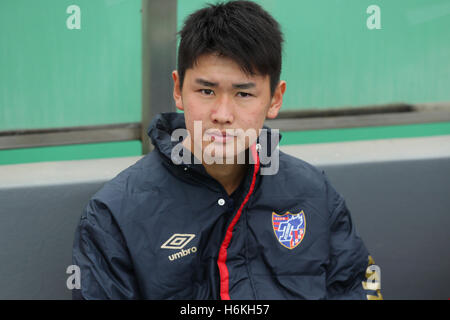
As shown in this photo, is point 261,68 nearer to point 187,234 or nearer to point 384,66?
point 187,234

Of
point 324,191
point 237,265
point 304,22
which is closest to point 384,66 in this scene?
point 304,22

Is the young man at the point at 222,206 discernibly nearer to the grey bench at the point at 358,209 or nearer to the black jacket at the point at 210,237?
the black jacket at the point at 210,237

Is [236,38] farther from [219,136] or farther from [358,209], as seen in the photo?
[358,209]

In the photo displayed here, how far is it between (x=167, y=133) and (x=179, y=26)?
20.2 inches

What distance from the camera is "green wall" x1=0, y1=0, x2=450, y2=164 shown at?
1.93 m

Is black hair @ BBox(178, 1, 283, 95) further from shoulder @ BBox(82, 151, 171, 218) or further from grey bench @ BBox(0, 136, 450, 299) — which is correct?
grey bench @ BBox(0, 136, 450, 299)

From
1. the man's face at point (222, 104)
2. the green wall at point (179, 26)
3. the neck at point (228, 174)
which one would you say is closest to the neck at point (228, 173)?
the neck at point (228, 174)

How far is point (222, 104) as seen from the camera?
1503mm

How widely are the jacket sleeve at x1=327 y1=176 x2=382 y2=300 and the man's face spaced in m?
0.38

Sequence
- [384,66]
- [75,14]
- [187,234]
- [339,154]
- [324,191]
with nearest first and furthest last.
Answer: [187,234] < [324,191] < [75,14] < [339,154] < [384,66]

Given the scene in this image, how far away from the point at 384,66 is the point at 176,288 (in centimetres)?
129

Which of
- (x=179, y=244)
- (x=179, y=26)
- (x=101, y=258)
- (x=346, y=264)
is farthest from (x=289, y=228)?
(x=179, y=26)

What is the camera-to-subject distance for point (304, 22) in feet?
7.26

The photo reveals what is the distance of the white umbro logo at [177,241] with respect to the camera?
5.15ft
